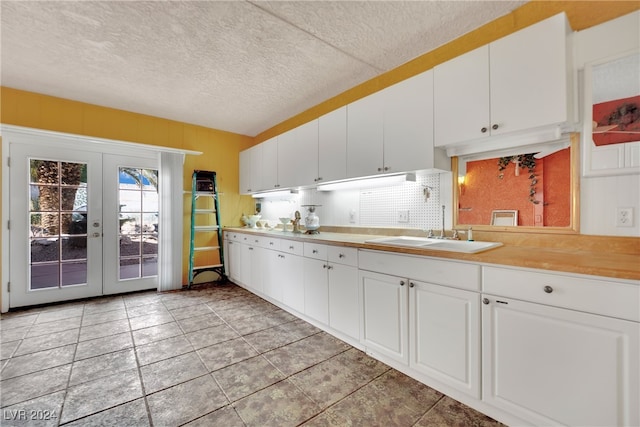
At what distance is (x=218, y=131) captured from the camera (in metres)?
4.50

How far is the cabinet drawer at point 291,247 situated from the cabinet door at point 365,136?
34.5 inches

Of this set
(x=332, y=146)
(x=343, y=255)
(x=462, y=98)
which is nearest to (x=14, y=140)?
(x=332, y=146)

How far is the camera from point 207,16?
Answer: 190 centimetres

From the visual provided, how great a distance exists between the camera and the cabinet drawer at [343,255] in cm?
218

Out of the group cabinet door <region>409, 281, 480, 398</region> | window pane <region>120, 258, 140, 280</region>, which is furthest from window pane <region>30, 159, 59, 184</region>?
cabinet door <region>409, 281, 480, 398</region>

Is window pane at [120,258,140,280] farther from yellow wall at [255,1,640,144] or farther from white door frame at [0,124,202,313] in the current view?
yellow wall at [255,1,640,144]

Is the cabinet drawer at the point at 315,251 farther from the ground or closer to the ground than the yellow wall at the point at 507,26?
closer to the ground

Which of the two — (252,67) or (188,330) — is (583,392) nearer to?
(188,330)

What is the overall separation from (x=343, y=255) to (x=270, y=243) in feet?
4.12

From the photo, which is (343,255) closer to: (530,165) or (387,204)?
(387,204)

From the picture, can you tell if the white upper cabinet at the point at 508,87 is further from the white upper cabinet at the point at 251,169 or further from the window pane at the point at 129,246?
the window pane at the point at 129,246

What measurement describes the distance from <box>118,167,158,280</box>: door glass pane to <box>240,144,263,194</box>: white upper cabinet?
1274mm

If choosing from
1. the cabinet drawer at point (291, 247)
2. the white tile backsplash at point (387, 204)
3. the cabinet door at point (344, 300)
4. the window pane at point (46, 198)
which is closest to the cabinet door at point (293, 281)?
the cabinet drawer at point (291, 247)

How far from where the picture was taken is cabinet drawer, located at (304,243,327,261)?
2.47 meters
